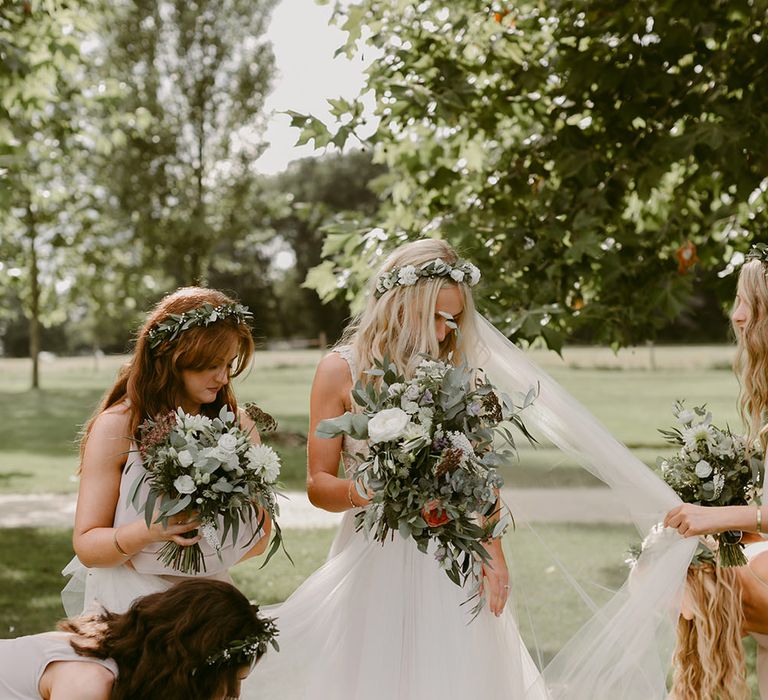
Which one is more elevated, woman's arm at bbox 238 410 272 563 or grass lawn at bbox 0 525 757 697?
woman's arm at bbox 238 410 272 563

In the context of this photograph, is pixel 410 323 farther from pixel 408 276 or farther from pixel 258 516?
pixel 258 516

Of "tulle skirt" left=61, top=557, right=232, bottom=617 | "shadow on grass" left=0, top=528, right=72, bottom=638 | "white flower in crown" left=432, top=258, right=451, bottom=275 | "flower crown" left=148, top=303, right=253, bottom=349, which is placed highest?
"white flower in crown" left=432, top=258, right=451, bottom=275

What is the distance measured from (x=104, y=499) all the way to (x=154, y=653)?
61 cm

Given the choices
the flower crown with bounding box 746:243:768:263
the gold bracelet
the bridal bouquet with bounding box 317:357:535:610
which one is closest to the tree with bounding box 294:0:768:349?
the flower crown with bounding box 746:243:768:263

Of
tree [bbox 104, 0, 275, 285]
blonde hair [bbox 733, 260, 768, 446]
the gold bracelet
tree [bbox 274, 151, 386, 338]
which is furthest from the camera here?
tree [bbox 274, 151, 386, 338]

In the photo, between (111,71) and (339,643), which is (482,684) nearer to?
(339,643)

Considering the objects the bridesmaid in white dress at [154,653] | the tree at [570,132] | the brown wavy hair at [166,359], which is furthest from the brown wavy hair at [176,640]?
the tree at [570,132]

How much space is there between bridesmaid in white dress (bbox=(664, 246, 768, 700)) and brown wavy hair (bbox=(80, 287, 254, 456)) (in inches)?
69.8

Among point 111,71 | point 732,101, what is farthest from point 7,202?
point 111,71

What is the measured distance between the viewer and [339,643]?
11.5 feet

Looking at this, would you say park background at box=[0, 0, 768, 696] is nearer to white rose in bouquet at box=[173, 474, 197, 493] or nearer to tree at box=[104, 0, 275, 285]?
white rose in bouquet at box=[173, 474, 197, 493]

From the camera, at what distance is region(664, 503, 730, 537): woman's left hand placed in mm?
3584

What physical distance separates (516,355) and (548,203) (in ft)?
9.85

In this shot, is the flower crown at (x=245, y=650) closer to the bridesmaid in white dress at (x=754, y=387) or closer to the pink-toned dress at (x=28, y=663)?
the pink-toned dress at (x=28, y=663)
